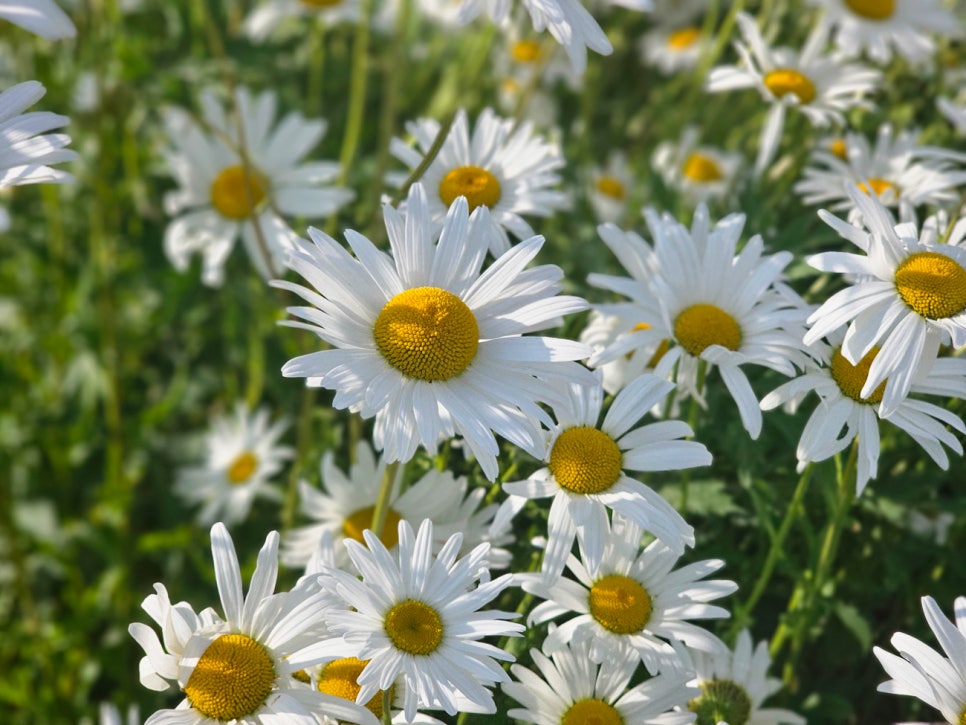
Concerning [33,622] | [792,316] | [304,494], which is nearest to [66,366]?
[33,622]

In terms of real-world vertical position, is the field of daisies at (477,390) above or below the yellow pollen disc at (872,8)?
below

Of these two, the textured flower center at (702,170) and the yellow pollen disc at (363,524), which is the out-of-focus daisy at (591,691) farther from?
the textured flower center at (702,170)

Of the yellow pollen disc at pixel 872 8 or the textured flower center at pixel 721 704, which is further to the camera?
the yellow pollen disc at pixel 872 8

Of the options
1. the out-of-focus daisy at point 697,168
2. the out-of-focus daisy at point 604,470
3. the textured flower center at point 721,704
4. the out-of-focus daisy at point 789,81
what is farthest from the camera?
the out-of-focus daisy at point 697,168

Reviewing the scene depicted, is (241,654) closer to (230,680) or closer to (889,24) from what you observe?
(230,680)

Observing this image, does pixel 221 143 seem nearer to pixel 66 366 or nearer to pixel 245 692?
pixel 66 366

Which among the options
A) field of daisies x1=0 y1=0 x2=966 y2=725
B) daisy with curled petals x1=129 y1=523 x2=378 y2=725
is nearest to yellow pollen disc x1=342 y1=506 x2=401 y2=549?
field of daisies x1=0 y1=0 x2=966 y2=725

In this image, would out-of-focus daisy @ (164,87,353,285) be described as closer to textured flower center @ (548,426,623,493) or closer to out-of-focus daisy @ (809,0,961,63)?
textured flower center @ (548,426,623,493)

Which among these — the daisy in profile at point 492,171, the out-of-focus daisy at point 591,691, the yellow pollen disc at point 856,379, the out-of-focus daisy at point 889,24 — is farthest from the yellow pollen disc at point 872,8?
the out-of-focus daisy at point 591,691
